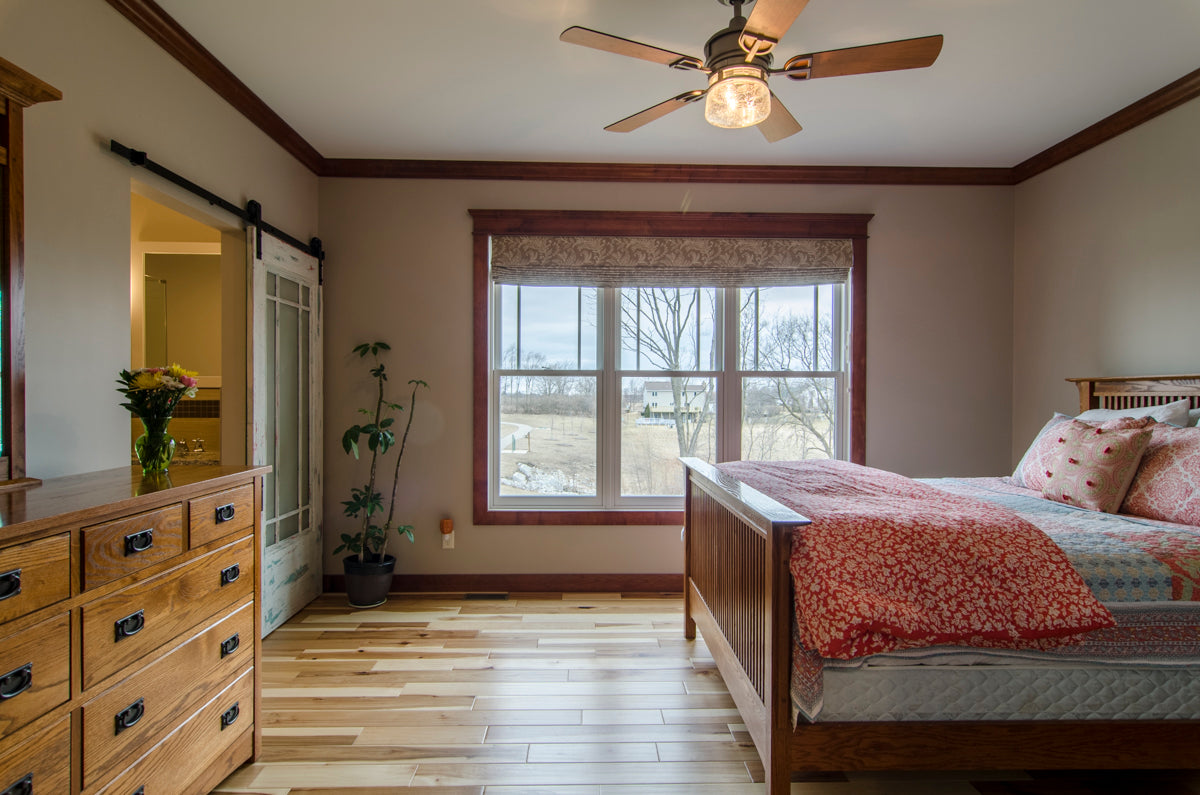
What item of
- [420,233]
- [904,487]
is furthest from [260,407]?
[904,487]

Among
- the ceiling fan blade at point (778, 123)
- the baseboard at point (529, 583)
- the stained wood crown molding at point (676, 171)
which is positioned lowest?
the baseboard at point (529, 583)

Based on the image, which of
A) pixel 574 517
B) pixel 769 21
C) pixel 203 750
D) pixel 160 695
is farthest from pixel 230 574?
pixel 769 21

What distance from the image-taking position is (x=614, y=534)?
12.3ft

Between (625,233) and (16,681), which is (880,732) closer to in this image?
(16,681)

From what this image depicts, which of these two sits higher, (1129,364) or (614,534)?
(1129,364)

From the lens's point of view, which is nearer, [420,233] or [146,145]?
[146,145]

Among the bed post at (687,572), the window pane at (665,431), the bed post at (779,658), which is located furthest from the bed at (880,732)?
the window pane at (665,431)

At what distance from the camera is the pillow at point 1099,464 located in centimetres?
218

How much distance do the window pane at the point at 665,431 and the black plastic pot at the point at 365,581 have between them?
62.2 inches

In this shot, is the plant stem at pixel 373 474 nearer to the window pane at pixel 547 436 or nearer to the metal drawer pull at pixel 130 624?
the window pane at pixel 547 436

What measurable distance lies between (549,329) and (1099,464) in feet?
9.35

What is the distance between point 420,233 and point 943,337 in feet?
11.2

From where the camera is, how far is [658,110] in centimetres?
226

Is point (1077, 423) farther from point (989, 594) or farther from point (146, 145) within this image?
point (146, 145)
